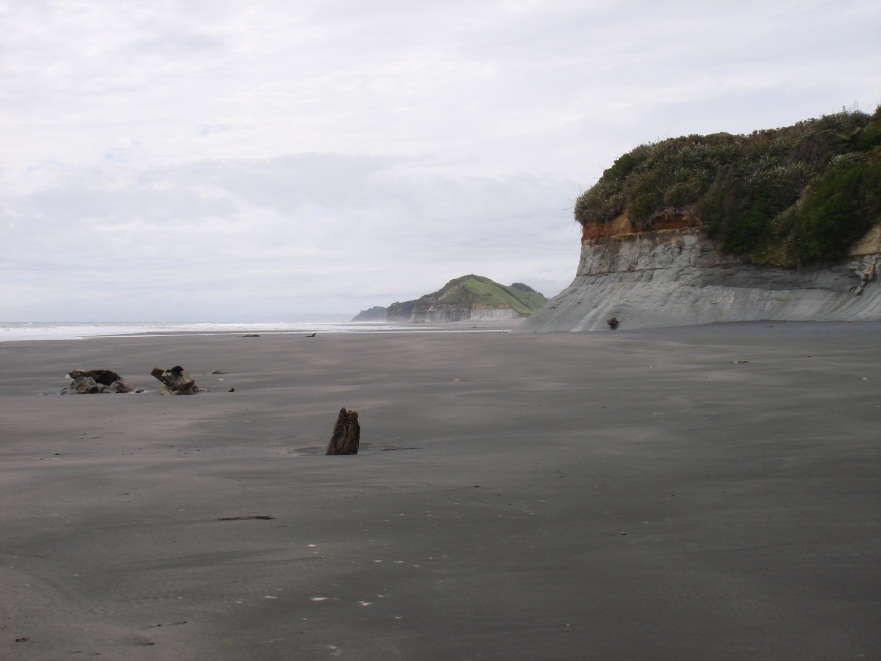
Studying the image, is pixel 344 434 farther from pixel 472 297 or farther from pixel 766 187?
pixel 472 297

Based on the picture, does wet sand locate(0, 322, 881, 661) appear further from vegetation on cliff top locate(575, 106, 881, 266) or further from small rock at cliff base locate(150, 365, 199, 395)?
vegetation on cliff top locate(575, 106, 881, 266)

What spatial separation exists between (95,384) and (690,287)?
2103cm

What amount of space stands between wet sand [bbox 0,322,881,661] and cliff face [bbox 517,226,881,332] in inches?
648

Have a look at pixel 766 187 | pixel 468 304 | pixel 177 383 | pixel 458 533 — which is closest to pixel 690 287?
pixel 766 187

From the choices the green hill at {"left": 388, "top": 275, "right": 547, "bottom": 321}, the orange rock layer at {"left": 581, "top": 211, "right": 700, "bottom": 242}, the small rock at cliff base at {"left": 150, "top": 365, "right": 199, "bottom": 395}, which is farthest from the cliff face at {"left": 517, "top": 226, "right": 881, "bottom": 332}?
the green hill at {"left": 388, "top": 275, "right": 547, "bottom": 321}

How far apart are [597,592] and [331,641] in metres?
0.96

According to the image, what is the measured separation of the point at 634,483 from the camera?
455 cm

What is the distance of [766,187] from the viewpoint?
89.5 feet

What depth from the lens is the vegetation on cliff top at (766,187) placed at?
23203 millimetres

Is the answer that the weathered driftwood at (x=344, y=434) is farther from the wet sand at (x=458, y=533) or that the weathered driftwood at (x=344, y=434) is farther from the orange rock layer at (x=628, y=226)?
the orange rock layer at (x=628, y=226)

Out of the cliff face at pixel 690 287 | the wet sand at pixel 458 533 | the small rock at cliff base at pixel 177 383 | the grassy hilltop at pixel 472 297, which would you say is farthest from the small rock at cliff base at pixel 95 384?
the grassy hilltop at pixel 472 297

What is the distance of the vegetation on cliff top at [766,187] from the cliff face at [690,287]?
563 millimetres

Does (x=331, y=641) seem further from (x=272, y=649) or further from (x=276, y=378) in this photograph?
(x=276, y=378)

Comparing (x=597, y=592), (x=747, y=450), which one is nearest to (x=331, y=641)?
(x=597, y=592)
